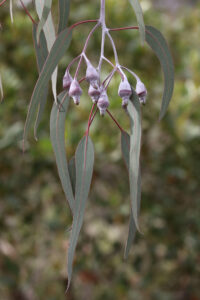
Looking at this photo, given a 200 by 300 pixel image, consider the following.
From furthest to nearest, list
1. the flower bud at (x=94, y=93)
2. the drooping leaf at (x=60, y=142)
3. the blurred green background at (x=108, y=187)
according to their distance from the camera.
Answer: the blurred green background at (x=108, y=187) < the drooping leaf at (x=60, y=142) < the flower bud at (x=94, y=93)

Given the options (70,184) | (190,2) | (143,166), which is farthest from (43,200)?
(190,2)

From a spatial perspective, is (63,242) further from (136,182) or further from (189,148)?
(136,182)

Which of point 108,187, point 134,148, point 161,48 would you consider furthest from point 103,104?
point 108,187

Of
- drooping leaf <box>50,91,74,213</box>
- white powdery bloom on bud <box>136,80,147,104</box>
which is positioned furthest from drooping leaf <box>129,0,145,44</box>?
drooping leaf <box>50,91,74,213</box>

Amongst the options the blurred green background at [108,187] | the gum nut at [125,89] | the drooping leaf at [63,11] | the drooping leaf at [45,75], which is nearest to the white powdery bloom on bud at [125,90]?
the gum nut at [125,89]

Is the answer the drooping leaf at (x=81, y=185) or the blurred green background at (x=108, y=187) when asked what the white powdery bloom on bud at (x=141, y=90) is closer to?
the drooping leaf at (x=81, y=185)

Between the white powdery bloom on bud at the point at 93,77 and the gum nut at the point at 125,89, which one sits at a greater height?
the white powdery bloom on bud at the point at 93,77

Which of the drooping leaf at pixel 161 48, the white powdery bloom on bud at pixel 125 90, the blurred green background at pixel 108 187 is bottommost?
the blurred green background at pixel 108 187

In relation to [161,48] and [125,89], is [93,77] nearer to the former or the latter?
[125,89]
